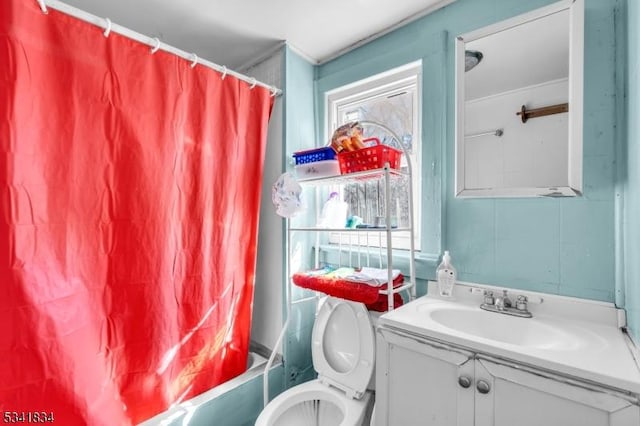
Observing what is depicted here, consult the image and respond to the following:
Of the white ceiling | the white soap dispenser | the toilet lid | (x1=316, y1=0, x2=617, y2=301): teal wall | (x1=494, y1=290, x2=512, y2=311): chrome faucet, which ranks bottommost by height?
the toilet lid

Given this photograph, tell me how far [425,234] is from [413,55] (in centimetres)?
88

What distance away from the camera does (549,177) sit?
1078mm

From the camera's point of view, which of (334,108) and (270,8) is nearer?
(270,8)

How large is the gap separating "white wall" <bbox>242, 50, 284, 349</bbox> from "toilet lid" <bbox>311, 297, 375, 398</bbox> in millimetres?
354

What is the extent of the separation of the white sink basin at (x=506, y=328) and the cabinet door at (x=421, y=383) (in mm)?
116

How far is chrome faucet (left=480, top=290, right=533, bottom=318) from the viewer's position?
3.51ft

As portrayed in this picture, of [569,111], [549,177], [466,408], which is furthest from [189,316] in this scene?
[569,111]

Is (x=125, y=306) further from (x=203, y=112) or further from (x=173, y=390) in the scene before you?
(x=203, y=112)

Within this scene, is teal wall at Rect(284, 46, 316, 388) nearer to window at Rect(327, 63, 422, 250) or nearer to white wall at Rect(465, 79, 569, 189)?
window at Rect(327, 63, 422, 250)

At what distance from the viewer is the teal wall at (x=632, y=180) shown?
30.5 inches

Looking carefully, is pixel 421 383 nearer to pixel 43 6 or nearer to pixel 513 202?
pixel 513 202

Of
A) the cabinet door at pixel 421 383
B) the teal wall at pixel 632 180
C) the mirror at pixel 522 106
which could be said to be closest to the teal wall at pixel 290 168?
the cabinet door at pixel 421 383

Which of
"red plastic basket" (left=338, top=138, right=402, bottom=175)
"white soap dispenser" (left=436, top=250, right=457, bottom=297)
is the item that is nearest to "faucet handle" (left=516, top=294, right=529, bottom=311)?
"white soap dispenser" (left=436, top=250, right=457, bottom=297)

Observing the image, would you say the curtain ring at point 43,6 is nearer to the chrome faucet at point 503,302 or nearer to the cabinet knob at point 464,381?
the cabinet knob at point 464,381
